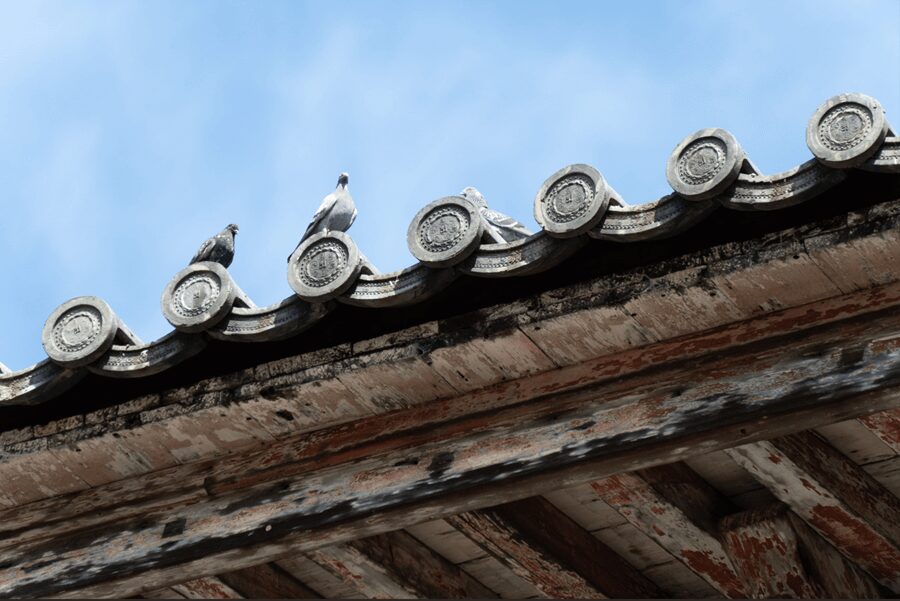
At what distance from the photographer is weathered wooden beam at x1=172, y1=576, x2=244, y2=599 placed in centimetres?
522

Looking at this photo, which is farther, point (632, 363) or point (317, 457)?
point (317, 457)

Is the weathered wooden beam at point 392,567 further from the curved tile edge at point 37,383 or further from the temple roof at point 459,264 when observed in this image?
the curved tile edge at point 37,383

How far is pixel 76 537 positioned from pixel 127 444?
0.38 meters

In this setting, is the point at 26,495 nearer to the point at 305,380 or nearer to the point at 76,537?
the point at 76,537

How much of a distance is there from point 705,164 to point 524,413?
0.97 metres

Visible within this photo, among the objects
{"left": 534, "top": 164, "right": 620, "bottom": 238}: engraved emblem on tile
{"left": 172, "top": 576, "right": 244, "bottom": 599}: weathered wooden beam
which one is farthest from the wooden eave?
{"left": 534, "top": 164, "right": 620, "bottom": 238}: engraved emblem on tile

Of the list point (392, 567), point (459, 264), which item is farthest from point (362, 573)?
point (459, 264)

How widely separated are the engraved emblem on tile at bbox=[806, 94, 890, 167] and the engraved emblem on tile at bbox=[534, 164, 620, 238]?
0.57 metres

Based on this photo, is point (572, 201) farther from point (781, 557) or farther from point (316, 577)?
point (316, 577)

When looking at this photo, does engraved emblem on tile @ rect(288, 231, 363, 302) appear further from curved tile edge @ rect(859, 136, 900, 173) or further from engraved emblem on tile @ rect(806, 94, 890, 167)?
curved tile edge @ rect(859, 136, 900, 173)

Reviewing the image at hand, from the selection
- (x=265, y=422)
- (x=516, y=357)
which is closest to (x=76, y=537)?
(x=265, y=422)

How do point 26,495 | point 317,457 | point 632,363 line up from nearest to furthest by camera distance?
point 632,363, point 317,457, point 26,495

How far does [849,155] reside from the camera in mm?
3961

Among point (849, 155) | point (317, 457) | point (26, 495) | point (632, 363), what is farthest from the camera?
point (26, 495)
